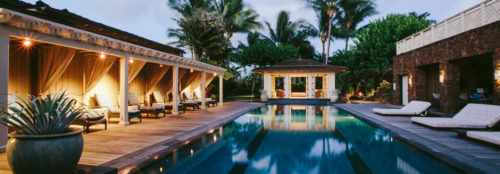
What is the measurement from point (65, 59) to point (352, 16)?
2644 cm

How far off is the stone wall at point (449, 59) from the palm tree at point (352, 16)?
13.2m

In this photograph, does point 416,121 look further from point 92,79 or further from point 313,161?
point 92,79

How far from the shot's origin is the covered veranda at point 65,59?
4.20 m

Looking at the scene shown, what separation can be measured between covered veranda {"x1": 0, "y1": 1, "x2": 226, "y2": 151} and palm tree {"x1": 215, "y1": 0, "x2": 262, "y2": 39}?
12.1m

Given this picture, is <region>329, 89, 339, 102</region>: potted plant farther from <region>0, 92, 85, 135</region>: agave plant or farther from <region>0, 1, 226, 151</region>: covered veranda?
<region>0, 92, 85, 135</region>: agave plant

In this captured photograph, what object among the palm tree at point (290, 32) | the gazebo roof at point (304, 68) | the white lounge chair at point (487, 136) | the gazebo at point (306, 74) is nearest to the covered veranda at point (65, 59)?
the white lounge chair at point (487, 136)

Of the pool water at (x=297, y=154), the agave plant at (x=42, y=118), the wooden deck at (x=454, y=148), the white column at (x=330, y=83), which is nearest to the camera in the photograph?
the agave plant at (x=42, y=118)

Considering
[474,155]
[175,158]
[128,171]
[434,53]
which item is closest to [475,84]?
[434,53]

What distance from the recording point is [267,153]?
16.5ft

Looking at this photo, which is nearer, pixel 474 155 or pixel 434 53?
pixel 474 155

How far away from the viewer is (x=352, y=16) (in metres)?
26.5

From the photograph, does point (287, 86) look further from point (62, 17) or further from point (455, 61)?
point (62, 17)

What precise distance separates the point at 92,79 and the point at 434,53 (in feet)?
41.8

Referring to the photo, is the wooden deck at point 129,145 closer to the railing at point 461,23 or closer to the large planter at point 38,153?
the large planter at point 38,153
